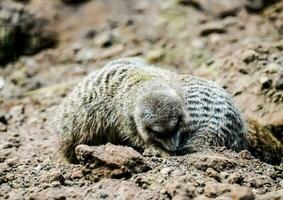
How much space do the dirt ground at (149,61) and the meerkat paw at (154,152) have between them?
0.10 meters

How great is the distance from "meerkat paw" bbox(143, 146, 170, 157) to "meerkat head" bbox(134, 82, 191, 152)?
38mm

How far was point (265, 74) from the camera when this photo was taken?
577cm

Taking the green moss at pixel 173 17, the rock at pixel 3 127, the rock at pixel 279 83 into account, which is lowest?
the rock at pixel 3 127

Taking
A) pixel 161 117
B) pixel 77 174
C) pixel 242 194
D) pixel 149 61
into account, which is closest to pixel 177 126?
pixel 161 117

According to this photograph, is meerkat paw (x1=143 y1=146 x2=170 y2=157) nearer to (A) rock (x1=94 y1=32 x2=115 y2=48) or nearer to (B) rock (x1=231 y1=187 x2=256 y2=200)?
(B) rock (x1=231 y1=187 x2=256 y2=200)

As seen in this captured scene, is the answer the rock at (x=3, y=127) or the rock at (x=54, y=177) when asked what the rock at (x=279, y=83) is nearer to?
the rock at (x=3, y=127)

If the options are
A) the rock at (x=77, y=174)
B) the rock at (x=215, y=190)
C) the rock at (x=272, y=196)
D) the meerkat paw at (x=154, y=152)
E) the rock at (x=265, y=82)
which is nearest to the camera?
the rock at (x=272, y=196)

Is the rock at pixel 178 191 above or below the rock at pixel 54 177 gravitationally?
above

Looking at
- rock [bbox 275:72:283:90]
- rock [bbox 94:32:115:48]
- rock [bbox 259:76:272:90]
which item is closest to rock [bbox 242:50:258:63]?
rock [bbox 259:76:272:90]

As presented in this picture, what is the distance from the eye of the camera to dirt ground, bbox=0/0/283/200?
139 inches

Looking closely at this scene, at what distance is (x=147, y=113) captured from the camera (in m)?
4.07

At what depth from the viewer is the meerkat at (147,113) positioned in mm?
4055

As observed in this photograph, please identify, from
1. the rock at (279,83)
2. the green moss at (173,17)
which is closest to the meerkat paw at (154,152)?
the rock at (279,83)

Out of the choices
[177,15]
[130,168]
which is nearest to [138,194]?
→ [130,168]
